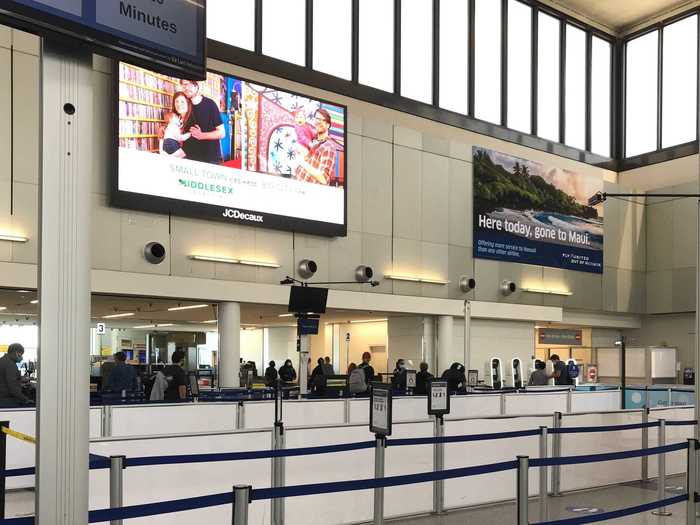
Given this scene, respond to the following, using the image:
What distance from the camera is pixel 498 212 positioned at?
91.0 ft

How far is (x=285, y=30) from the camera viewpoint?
23344 millimetres

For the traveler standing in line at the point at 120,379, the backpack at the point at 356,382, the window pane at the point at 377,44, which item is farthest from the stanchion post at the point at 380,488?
the window pane at the point at 377,44

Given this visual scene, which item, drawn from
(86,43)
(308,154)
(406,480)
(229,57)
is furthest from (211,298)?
(86,43)

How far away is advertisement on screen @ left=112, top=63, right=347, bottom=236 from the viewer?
18.7m

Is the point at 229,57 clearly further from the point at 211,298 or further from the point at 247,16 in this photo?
the point at 211,298

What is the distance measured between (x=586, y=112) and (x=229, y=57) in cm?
1695

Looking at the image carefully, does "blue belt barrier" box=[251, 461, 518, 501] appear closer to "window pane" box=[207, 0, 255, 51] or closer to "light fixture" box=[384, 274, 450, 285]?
"window pane" box=[207, 0, 255, 51]

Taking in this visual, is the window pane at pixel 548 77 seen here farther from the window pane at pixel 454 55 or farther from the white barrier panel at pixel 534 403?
the white barrier panel at pixel 534 403

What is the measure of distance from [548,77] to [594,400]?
19.0 m

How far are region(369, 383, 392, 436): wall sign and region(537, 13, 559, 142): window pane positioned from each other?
2554 cm

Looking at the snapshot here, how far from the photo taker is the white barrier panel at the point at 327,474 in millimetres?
7387

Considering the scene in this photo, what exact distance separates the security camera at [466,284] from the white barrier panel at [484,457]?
16.9m

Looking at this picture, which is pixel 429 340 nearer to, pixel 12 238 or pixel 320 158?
pixel 320 158

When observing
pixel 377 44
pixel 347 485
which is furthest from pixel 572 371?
pixel 347 485
